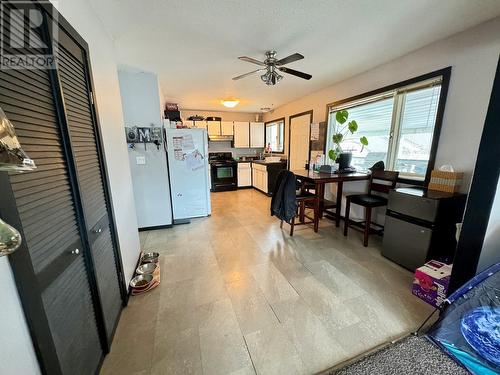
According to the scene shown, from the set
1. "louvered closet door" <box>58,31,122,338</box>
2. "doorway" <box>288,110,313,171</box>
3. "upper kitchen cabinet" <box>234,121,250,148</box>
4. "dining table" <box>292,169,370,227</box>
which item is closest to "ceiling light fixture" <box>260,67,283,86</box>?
"dining table" <box>292,169,370,227</box>

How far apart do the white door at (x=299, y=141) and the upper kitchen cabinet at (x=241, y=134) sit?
1.54 m

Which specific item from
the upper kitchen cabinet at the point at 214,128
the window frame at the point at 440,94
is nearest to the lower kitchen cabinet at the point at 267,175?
the upper kitchen cabinet at the point at 214,128

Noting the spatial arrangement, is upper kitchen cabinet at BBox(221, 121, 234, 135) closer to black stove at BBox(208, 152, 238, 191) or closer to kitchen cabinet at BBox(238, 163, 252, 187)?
black stove at BBox(208, 152, 238, 191)

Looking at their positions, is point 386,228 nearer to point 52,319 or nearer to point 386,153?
point 386,153

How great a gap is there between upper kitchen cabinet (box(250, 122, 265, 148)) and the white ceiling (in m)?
3.03

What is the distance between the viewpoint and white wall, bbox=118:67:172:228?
2748 millimetres

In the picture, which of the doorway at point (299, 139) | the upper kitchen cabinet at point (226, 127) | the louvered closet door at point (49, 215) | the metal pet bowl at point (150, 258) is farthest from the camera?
the upper kitchen cabinet at point (226, 127)

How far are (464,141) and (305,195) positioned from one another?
68.0 inches

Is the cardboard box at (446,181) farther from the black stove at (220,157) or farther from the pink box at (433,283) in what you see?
the black stove at (220,157)

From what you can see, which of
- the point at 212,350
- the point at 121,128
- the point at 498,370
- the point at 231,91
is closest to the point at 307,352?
the point at 212,350

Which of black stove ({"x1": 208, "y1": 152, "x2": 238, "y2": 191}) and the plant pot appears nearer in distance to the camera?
the plant pot

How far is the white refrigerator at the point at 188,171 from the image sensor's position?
3156 millimetres

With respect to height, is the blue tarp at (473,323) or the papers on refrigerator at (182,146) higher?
the papers on refrigerator at (182,146)

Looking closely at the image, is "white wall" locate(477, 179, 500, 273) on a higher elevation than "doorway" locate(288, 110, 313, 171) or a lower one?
lower
